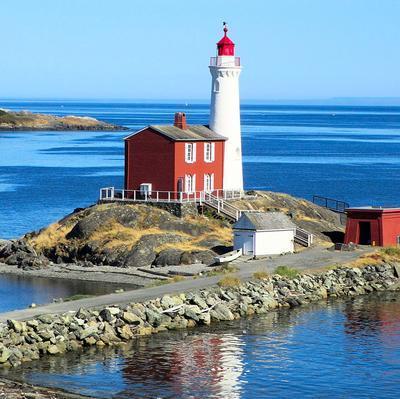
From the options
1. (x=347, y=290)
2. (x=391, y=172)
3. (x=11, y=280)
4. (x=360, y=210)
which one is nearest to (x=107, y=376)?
(x=347, y=290)

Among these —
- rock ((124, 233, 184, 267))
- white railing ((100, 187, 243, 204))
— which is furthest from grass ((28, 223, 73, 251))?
rock ((124, 233, 184, 267))

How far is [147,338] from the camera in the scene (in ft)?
123

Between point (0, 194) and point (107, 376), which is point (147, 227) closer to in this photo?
point (107, 376)

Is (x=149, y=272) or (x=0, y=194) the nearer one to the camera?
(x=149, y=272)

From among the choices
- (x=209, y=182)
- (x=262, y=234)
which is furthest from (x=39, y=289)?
(x=209, y=182)

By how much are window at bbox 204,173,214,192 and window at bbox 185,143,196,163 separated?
130cm

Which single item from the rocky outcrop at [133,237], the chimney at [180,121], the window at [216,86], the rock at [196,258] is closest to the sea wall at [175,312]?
the rock at [196,258]

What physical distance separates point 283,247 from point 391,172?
6810 cm

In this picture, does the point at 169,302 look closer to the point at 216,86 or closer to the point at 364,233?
the point at 364,233

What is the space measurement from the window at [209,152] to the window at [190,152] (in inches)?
33.1

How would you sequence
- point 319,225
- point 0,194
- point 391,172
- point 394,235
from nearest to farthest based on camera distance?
1. point 394,235
2. point 319,225
3. point 0,194
4. point 391,172

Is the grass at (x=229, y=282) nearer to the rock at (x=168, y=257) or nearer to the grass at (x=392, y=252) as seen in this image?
the rock at (x=168, y=257)

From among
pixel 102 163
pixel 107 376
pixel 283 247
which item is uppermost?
pixel 102 163

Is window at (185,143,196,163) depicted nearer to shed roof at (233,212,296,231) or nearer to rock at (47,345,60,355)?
shed roof at (233,212,296,231)
